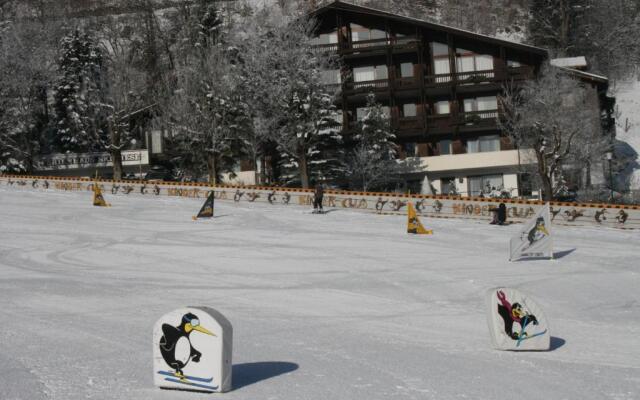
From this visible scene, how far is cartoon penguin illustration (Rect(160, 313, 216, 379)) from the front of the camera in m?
9.18

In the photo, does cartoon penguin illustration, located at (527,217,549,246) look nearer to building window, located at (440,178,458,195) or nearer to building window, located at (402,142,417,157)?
building window, located at (440,178,458,195)

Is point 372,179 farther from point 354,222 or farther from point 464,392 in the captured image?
point 464,392

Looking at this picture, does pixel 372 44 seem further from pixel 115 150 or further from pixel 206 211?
pixel 206 211

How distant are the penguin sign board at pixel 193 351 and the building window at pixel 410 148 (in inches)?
1844

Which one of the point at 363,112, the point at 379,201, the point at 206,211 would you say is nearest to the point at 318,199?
the point at 379,201

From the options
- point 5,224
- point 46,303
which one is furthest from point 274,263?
point 5,224

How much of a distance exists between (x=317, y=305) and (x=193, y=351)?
719 cm

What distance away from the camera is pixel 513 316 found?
11805mm

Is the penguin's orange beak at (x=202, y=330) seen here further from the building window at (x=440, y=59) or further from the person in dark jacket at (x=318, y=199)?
the building window at (x=440, y=59)

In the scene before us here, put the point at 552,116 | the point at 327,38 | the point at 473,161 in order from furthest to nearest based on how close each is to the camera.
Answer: the point at 327,38, the point at 473,161, the point at 552,116

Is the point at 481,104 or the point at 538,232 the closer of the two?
the point at 538,232

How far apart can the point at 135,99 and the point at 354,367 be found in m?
52.2

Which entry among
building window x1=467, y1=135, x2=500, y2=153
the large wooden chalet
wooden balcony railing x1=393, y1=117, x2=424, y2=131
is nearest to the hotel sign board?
the large wooden chalet

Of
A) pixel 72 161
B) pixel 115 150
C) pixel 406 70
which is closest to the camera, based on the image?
pixel 115 150
